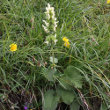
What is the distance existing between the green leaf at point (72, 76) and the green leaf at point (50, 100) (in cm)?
22

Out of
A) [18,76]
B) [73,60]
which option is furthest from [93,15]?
[18,76]

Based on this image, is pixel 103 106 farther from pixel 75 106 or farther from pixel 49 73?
pixel 49 73

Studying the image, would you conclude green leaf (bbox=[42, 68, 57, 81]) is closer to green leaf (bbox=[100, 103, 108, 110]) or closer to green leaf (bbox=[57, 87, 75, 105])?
green leaf (bbox=[57, 87, 75, 105])

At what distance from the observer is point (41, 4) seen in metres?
2.88

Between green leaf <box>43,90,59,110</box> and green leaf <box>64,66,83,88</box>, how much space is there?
0.71ft

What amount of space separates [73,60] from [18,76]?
Answer: 63 cm

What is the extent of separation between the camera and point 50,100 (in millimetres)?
2041

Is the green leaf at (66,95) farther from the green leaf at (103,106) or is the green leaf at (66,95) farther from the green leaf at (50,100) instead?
the green leaf at (103,106)

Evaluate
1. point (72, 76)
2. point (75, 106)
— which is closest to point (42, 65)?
point (72, 76)

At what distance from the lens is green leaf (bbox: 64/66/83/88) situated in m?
2.02

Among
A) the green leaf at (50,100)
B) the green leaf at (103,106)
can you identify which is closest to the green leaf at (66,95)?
the green leaf at (50,100)

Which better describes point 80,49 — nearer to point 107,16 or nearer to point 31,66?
point 31,66

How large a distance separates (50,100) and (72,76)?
1.12 ft

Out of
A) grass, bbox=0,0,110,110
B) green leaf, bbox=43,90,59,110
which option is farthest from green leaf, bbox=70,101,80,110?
green leaf, bbox=43,90,59,110
